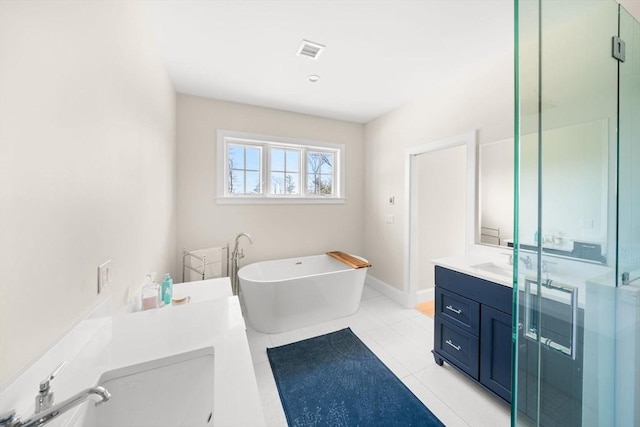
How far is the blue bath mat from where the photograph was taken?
1489 millimetres

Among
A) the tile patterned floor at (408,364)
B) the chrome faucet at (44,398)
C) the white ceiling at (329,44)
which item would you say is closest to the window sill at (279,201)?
the white ceiling at (329,44)

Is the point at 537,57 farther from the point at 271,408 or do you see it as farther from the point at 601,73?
the point at 271,408

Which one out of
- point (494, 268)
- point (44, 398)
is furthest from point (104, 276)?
point (494, 268)

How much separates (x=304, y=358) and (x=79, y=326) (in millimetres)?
1657

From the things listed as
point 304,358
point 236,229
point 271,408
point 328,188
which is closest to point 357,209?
point 328,188

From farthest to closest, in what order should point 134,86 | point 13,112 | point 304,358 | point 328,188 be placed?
point 328,188 → point 304,358 → point 134,86 → point 13,112

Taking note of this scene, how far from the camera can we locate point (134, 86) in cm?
138

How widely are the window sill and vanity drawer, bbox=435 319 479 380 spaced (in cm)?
210

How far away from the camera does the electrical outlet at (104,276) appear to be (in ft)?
3.24

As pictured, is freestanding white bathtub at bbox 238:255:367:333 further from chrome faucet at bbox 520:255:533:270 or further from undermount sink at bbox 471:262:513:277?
chrome faucet at bbox 520:255:533:270

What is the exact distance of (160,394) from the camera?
0.81 meters

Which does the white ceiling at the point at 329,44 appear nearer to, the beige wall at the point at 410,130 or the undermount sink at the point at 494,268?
the beige wall at the point at 410,130

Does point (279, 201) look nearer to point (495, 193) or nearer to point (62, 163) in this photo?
point (495, 193)

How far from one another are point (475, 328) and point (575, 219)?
104 centimetres
